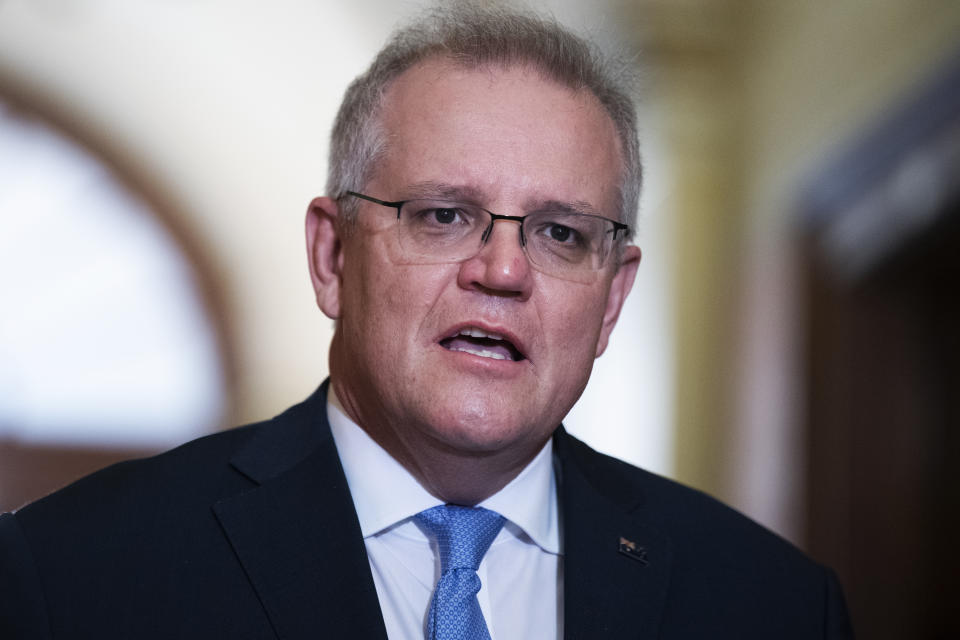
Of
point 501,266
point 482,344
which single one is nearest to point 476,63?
point 501,266

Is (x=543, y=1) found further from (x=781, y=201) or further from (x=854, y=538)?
(x=854, y=538)

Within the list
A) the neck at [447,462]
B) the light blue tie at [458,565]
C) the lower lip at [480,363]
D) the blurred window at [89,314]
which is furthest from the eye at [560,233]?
the blurred window at [89,314]

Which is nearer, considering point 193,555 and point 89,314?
point 193,555

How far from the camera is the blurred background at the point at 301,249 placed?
4461 millimetres

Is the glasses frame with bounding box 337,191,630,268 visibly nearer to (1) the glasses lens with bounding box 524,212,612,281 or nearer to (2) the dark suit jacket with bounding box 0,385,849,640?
(1) the glasses lens with bounding box 524,212,612,281

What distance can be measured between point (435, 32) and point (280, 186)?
9.12ft

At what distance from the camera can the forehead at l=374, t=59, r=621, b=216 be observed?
1878 mm

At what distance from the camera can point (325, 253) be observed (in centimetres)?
212

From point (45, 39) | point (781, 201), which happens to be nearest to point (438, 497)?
point (45, 39)

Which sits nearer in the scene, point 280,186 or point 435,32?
point 435,32

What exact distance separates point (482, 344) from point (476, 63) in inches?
20.2

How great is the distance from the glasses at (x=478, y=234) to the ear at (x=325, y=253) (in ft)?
0.41

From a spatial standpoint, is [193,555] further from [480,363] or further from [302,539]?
[480,363]

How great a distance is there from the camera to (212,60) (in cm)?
460
